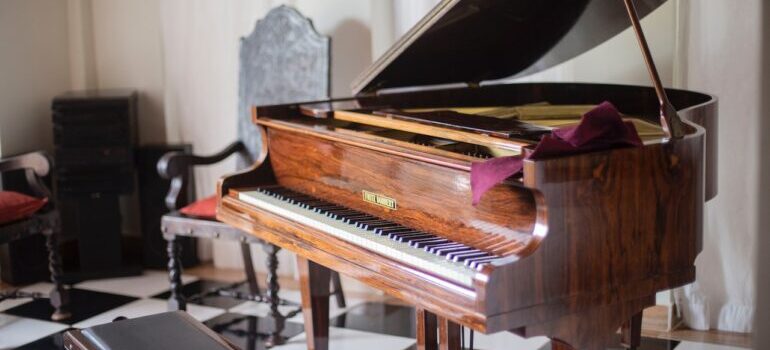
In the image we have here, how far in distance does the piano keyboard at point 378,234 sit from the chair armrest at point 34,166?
142 cm

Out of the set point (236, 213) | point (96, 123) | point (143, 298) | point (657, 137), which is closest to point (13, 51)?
point (96, 123)

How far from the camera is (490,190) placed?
201 cm

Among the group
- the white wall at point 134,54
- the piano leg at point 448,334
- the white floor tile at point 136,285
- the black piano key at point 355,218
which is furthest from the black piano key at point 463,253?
the white wall at point 134,54

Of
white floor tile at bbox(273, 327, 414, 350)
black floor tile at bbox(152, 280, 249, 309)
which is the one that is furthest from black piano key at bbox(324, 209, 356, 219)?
black floor tile at bbox(152, 280, 249, 309)

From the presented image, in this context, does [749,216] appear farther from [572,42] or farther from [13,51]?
[13,51]

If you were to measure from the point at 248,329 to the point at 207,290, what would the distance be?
0.65 meters

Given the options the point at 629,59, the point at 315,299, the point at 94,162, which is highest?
the point at 629,59

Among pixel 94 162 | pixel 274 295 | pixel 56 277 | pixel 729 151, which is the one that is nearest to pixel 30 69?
pixel 94 162

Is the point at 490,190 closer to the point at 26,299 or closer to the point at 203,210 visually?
the point at 203,210

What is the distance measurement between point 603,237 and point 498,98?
1404 mm

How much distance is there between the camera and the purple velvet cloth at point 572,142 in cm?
182

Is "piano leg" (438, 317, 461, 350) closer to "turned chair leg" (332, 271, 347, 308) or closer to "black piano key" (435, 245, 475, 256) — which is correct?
"black piano key" (435, 245, 475, 256)

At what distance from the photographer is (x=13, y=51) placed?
4.58 m

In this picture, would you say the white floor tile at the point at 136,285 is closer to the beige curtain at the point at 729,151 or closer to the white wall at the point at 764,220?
the beige curtain at the point at 729,151
